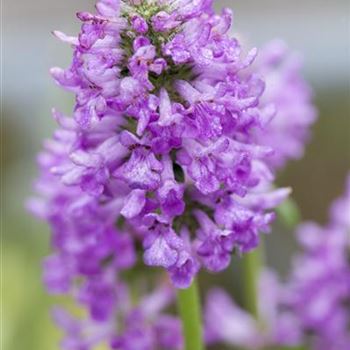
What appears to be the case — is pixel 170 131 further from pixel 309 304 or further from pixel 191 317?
pixel 309 304

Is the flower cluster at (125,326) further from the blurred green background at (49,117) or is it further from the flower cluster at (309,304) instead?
the blurred green background at (49,117)

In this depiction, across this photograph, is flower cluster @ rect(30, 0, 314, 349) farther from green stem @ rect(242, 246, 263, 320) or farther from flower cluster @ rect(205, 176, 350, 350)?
flower cluster @ rect(205, 176, 350, 350)

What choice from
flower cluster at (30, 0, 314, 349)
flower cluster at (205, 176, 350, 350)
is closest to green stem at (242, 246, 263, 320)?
flower cluster at (205, 176, 350, 350)

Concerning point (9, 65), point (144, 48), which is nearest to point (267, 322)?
point (144, 48)

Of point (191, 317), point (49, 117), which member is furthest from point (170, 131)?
point (49, 117)

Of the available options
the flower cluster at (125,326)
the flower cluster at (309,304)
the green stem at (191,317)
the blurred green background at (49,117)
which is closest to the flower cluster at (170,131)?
the green stem at (191,317)

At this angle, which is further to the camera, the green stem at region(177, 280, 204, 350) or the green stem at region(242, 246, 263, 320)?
the green stem at region(242, 246, 263, 320)
